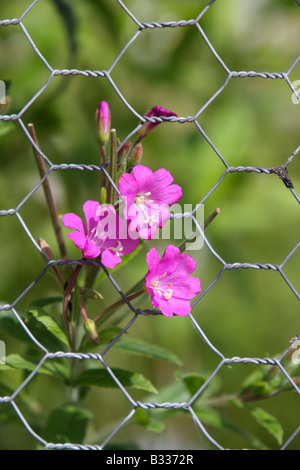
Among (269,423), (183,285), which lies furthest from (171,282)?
(269,423)

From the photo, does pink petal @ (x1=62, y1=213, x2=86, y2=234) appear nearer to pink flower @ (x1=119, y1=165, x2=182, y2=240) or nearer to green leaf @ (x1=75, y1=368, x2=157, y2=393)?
pink flower @ (x1=119, y1=165, x2=182, y2=240)

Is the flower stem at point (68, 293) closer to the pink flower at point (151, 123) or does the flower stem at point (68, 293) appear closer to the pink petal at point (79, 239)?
the pink petal at point (79, 239)

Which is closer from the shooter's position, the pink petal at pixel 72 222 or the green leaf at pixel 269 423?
the pink petal at pixel 72 222

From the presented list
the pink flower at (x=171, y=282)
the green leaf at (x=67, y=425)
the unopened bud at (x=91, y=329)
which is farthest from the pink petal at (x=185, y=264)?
the green leaf at (x=67, y=425)

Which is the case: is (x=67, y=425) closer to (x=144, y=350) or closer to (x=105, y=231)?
(x=144, y=350)

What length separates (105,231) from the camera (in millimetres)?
561

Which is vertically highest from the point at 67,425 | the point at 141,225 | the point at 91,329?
the point at 141,225

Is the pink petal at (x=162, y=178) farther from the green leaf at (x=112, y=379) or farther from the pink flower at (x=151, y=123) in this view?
the green leaf at (x=112, y=379)

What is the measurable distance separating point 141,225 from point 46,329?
6.5 inches

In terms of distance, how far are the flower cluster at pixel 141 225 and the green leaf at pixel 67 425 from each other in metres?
0.19

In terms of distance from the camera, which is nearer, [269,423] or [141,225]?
[141,225]

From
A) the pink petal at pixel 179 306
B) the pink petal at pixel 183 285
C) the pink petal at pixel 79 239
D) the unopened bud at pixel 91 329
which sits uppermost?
the pink petal at pixel 79 239

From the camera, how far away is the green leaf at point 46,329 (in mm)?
577

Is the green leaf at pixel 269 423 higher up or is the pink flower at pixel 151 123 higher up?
the pink flower at pixel 151 123
